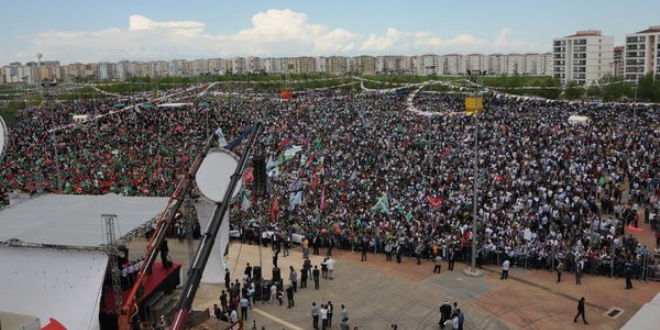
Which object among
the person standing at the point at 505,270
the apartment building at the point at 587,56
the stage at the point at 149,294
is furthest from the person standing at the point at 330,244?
the apartment building at the point at 587,56

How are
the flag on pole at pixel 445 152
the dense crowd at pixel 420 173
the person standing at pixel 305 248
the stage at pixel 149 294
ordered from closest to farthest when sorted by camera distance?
1. the stage at pixel 149 294
2. the person standing at pixel 305 248
3. the dense crowd at pixel 420 173
4. the flag on pole at pixel 445 152

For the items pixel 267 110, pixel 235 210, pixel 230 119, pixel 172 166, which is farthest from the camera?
pixel 267 110

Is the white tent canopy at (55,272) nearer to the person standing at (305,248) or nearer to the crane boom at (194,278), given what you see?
the crane boom at (194,278)

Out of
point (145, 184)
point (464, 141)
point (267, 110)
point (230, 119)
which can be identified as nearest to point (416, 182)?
point (464, 141)

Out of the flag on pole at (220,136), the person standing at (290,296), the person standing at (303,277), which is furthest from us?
the person standing at (303,277)

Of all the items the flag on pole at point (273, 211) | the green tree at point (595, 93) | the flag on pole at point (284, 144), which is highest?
the green tree at point (595, 93)

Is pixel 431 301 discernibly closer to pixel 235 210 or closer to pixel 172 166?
pixel 235 210

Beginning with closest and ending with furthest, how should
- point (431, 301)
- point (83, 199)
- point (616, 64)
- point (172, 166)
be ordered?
point (431, 301) → point (83, 199) → point (172, 166) → point (616, 64)
